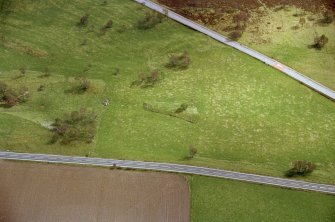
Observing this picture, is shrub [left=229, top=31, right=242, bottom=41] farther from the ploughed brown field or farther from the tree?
the tree

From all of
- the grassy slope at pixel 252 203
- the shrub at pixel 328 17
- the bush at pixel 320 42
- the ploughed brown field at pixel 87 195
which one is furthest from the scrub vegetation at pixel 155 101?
the shrub at pixel 328 17

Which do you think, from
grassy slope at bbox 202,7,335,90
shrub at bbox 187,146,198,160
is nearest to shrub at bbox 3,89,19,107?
shrub at bbox 187,146,198,160

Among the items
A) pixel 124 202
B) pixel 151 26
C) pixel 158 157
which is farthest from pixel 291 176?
pixel 151 26

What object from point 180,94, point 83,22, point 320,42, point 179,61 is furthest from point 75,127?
point 320,42

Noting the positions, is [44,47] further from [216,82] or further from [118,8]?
[216,82]

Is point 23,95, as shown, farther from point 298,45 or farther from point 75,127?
point 298,45
